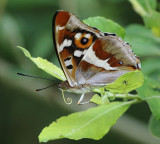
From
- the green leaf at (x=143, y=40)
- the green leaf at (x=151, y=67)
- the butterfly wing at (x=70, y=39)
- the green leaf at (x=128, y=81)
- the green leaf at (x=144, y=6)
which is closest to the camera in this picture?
the green leaf at (x=128, y=81)

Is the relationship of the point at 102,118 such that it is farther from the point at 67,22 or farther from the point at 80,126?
the point at 67,22

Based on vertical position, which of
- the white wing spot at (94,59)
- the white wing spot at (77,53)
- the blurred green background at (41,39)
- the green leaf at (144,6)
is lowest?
the blurred green background at (41,39)

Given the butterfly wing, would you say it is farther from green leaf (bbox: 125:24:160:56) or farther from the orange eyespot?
green leaf (bbox: 125:24:160:56)

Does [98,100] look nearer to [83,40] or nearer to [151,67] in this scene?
[83,40]

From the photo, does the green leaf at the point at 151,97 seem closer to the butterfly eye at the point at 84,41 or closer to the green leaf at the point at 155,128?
the green leaf at the point at 155,128

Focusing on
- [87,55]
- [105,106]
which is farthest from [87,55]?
[105,106]

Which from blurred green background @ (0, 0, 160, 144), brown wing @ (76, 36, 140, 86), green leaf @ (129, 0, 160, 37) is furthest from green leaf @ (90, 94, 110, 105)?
blurred green background @ (0, 0, 160, 144)

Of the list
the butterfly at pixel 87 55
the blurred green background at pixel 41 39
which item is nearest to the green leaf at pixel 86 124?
the butterfly at pixel 87 55

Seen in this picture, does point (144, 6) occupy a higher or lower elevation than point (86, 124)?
higher

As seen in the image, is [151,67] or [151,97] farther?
[151,67]
